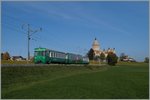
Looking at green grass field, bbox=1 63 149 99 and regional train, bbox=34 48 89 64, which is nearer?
green grass field, bbox=1 63 149 99

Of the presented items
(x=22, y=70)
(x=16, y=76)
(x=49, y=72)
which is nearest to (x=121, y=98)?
(x=16, y=76)

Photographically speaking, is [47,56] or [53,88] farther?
[47,56]

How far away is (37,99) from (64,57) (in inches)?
1820

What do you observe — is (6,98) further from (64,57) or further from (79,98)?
(64,57)

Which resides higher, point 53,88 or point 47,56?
point 47,56

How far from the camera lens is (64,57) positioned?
64.1m

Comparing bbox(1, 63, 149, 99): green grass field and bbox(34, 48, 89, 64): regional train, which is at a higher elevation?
bbox(34, 48, 89, 64): regional train

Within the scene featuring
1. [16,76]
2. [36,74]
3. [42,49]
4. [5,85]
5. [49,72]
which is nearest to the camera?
[5,85]

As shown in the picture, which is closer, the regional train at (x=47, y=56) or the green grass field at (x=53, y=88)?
the green grass field at (x=53, y=88)

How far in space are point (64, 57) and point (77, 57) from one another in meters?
16.4

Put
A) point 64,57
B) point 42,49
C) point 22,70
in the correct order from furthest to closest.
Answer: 1. point 64,57
2. point 42,49
3. point 22,70

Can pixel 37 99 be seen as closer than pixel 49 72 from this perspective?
Yes

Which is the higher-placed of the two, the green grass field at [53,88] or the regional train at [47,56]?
the regional train at [47,56]

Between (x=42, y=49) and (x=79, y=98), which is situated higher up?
(x=42, y=49)
